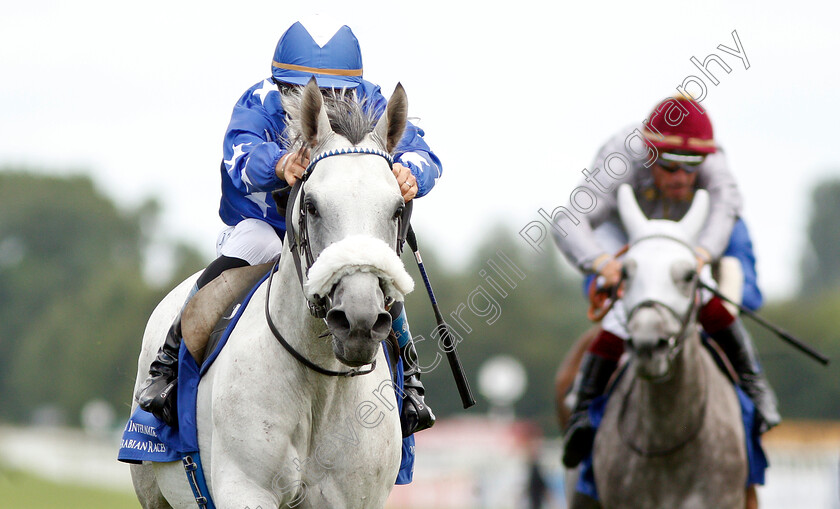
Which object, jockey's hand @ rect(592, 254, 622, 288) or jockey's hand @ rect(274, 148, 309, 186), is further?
jockey's hand @ rect(592, 254, 622, 288)

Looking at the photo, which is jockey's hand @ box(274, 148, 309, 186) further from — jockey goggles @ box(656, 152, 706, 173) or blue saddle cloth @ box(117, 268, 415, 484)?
jockey goggles @ box(656, 152, 706, 173)

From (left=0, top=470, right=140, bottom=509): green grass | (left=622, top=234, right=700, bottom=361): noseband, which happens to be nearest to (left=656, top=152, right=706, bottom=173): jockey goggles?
(left=622, top=234, right=700, bottom=361): noseband

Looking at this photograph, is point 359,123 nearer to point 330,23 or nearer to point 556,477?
point 330,23

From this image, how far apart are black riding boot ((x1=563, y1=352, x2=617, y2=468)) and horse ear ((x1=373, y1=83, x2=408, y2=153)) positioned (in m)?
3.89

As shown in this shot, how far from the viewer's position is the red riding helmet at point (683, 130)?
8.51 m

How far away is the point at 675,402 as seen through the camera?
767cm

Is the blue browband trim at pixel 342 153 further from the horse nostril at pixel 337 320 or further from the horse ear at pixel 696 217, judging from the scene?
the horse ear at pixel 696 217

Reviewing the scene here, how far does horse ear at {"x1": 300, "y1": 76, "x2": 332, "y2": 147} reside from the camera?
4.97 meters

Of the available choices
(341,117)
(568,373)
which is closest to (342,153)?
(341,117)

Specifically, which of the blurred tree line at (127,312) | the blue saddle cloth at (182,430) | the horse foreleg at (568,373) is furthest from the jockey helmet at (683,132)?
the blurred tree line at (127,312)

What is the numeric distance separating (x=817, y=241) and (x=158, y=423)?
337ft

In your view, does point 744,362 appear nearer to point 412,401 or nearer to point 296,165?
point 412,401

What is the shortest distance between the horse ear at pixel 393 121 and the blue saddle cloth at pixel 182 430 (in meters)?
A: 1.08

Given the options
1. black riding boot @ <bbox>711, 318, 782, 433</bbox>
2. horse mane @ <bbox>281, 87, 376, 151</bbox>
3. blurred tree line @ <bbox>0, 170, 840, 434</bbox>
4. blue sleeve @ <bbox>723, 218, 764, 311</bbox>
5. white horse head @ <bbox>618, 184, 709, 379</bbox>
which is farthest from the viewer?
blurred tree line @ <bbox>0, 170, 840, 434</bbox>
